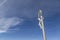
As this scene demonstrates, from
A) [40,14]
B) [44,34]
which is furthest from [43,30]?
[40,14]

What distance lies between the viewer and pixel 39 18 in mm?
21438

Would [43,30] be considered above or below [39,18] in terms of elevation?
below

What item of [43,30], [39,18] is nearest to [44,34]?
[43,30]

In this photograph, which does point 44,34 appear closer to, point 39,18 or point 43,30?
point 43,30

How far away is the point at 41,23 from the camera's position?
2114 cm

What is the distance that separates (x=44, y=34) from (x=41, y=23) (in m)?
1.44

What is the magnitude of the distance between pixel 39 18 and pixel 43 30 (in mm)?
1630

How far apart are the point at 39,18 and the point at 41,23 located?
63 cm

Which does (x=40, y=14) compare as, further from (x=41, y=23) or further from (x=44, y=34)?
(x=44, y=34)

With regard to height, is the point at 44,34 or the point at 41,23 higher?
the point at 41,23

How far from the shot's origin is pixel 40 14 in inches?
844

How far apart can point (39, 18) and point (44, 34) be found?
206 cm

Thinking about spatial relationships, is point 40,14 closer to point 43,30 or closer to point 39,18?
point 39,18

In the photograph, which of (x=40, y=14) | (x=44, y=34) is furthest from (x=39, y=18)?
(x=44, y=34)
